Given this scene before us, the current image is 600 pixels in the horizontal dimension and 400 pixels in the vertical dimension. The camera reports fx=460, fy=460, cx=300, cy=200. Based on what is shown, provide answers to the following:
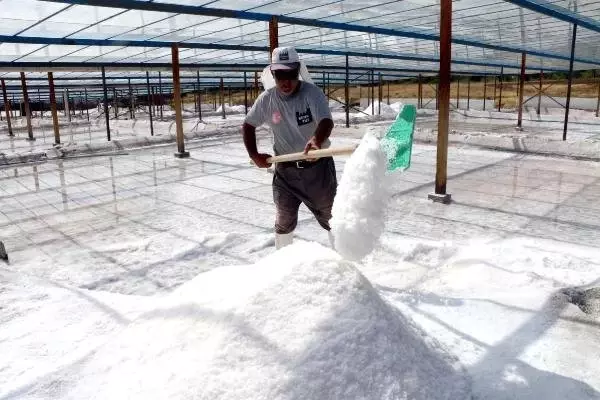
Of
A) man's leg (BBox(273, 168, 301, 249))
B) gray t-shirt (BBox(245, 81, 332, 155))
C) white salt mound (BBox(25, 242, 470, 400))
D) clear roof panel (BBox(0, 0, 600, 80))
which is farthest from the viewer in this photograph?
clear roof panel (BBox(0, 0, 600, 80))

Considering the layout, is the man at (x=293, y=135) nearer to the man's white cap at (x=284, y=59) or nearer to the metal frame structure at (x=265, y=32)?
the man's white cap at (x=284, y=59)

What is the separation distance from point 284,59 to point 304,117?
380 millimetres

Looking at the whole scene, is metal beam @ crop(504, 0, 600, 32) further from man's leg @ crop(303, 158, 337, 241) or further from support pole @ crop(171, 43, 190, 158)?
support pole @ crop(171, 43, 190, 158)

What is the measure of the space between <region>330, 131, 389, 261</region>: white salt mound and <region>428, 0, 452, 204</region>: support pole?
2.95 m

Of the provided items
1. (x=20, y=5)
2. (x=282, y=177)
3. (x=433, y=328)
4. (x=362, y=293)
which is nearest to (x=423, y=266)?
(x=433, y=328)

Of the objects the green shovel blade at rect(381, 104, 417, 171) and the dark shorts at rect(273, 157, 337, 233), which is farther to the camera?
the green shovel blade at rect(381, 104, 417, 171)

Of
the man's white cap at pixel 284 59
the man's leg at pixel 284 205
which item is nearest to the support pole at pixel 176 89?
the man's leg at pixel 284 205

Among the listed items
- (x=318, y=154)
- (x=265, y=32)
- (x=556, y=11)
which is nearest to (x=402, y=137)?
(x=318, y=154)

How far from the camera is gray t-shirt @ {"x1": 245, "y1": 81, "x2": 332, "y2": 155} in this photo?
287 centimetres

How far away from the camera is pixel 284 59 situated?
273cm

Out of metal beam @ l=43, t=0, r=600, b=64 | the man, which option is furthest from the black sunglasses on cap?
metal beam @ l=43, t=0, r=600, b=64

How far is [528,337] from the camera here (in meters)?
2.33

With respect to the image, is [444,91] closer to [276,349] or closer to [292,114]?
[292,114]

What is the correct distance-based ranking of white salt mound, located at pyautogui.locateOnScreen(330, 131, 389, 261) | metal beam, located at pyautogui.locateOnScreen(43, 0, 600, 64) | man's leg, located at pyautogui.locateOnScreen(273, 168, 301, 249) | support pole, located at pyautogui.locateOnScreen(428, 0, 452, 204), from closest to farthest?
white salt mound, located at pyautogui.locateOnScreen(330, 131, 389, 261) < man's leg, located at pyautogui.locateOnScreen(273, 168, 301, 249) < support pole, located at pyautogui.locateOnScreen(428, 0, 452, 204) < metal beam, located at pyautogui.locateOnScreen(43, 0, 600, 64)
